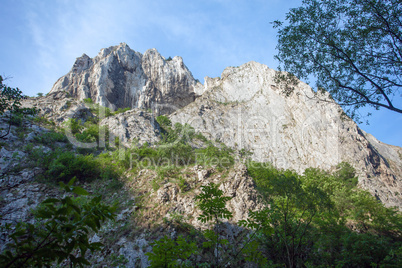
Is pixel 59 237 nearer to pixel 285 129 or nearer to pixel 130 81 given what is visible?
pixel 285 129

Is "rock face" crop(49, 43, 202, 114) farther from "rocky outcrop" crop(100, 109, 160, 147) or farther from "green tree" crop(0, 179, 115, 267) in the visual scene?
"green tree" crop(0, 179, 115, 267)

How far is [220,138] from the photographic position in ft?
133

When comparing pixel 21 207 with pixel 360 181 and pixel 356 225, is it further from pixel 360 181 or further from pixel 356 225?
pixel 360 181

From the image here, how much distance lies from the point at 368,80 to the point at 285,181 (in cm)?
528

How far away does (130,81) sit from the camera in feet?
156

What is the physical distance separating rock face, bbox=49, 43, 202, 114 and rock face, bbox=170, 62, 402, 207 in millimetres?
6825

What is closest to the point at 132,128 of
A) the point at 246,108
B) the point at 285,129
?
the point at 246,108

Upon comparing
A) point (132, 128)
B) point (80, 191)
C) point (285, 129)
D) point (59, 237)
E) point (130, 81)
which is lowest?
point (59, 237)

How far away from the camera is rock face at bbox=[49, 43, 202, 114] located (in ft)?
142

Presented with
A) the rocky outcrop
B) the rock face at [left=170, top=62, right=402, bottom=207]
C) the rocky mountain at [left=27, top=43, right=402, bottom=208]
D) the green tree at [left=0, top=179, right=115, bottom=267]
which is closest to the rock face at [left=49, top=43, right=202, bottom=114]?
the rocky mountain at [left=27, top=43, right=402, bottom=208]

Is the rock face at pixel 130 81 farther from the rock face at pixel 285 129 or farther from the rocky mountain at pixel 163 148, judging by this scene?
the rock face at pixel 285 129

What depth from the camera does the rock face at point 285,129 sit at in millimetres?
36031

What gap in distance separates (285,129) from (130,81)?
34.3 metres

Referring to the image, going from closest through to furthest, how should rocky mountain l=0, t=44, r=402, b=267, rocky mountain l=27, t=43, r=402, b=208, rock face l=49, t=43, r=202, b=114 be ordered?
1. rocky mountain l=0, t=44, r=402, b=267
2. rocky mountain l=27, t=43, r=402, b=208
3. rock face l=49, t=43, r=202, b=114
